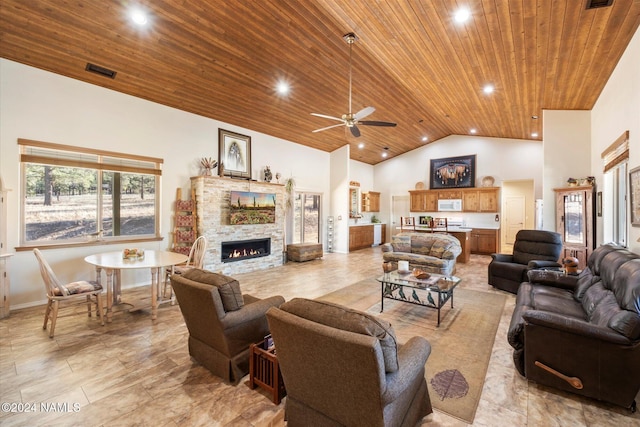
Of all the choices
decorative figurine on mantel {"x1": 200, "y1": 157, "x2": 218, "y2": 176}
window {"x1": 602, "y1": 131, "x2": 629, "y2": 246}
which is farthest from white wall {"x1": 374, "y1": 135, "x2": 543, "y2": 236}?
decorative figurine on mantel {"x1": 200, "y1": 157, "x2": 218, "y2": 176}

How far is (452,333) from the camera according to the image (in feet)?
10.9

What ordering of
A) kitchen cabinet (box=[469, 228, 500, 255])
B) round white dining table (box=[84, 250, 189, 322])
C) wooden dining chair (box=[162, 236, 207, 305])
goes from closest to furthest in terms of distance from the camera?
round white dining table (box=[84, 250, 189, 322])
wooden dining chair (box=[162, 236, 207, 305])
kitchen cabinet (box=[469, 228, 500, 255])

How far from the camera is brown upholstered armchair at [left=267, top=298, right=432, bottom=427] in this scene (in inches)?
52.9

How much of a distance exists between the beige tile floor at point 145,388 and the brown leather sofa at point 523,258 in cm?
149

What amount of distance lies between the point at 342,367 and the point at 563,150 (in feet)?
22.7

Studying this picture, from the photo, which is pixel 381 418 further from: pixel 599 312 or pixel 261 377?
pixel 599 312

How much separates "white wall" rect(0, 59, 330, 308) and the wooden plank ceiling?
0.20 meters

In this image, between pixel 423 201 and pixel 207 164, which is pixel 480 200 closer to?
pixel 423 201

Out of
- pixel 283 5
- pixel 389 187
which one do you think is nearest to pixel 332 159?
pixel 389 187

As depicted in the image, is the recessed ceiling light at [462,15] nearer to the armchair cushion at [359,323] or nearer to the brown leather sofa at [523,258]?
the armchair cushion at [359,323]

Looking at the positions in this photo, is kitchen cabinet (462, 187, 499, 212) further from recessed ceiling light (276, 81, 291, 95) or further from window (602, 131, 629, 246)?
recessed ceiling light (276, 81, 291, 95)

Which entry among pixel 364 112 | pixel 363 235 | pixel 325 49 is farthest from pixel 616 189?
pixel 363 235

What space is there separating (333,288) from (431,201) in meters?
6.45

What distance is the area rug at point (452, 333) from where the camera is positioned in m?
2.23
